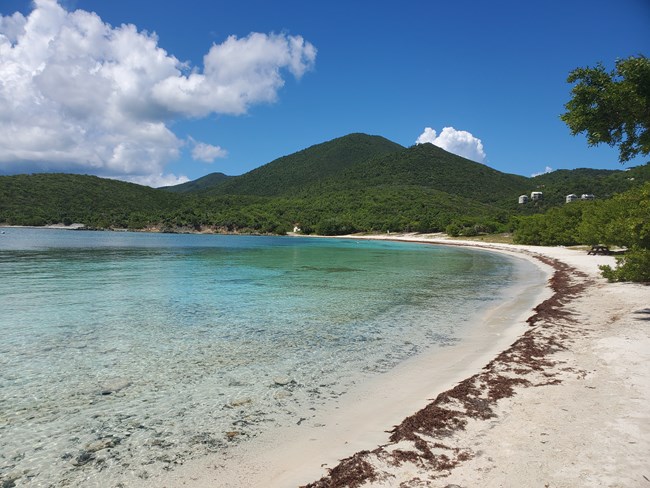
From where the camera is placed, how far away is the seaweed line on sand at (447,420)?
4547 millimetres

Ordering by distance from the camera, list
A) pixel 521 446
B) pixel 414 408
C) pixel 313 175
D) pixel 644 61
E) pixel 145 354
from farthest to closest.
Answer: pixel 313 175 → pixel 644 61 → pixel 145 354 → pixel 414 408 → pixel 521 446

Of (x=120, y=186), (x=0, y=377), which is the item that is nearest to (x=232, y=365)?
(x=0, y=377)

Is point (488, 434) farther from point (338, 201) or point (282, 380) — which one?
point (338, 201)

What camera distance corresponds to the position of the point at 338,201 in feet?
467

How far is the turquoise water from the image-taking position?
5457 millimetres

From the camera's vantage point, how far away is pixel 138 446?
5438mm

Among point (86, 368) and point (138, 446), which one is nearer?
point (138, 446)

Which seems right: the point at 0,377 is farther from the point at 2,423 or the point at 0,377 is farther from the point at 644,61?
the point at 644,61

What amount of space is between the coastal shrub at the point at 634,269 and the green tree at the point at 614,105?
6.98 meters

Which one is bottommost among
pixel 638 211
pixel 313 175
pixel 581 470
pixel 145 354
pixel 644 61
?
pixel 145 354

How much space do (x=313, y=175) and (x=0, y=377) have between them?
611 feet

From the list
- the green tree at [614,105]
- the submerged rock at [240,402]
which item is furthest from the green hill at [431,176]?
the submerged rock at [240,402]

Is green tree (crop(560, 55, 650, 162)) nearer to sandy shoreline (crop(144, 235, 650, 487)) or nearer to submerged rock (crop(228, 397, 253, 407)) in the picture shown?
sandy shoreline (crop(144, 235, 650, 487))

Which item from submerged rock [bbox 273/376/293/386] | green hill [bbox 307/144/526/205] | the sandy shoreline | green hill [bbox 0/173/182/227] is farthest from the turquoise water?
green hill [bbox 307/144/526/205]
